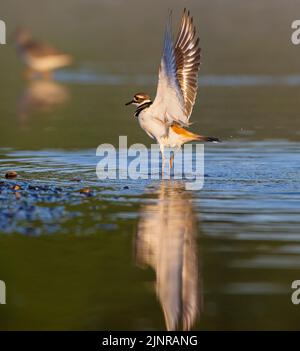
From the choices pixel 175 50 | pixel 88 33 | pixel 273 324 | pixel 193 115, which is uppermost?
pixel 88 33

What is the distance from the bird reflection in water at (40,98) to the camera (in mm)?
19375

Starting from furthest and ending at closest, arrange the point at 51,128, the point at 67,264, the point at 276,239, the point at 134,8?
the point at 134,8 → the point at 51,128 → the point at 276,239 → the point at 67,264

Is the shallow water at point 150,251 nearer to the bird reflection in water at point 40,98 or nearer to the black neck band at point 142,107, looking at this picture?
the black neck band at point 142,107

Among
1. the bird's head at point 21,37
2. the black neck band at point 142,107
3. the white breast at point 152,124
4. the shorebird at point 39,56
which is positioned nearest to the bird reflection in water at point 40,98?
the shorebird at point 39,56

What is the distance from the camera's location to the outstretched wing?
11977mm

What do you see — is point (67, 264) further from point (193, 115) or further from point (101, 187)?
point (193, 115)

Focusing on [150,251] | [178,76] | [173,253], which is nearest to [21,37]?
[178,76]

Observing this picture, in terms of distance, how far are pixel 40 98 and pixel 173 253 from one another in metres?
13.2

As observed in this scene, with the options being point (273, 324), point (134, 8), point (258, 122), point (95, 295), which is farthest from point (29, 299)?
point (134, 8)

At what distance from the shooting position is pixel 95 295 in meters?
7.49

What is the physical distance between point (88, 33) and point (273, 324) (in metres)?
23.7

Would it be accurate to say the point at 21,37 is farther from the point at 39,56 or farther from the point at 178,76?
the point at 178,76

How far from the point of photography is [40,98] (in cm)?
2122

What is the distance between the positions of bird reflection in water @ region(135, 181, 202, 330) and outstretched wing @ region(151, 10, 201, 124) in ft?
5.31
